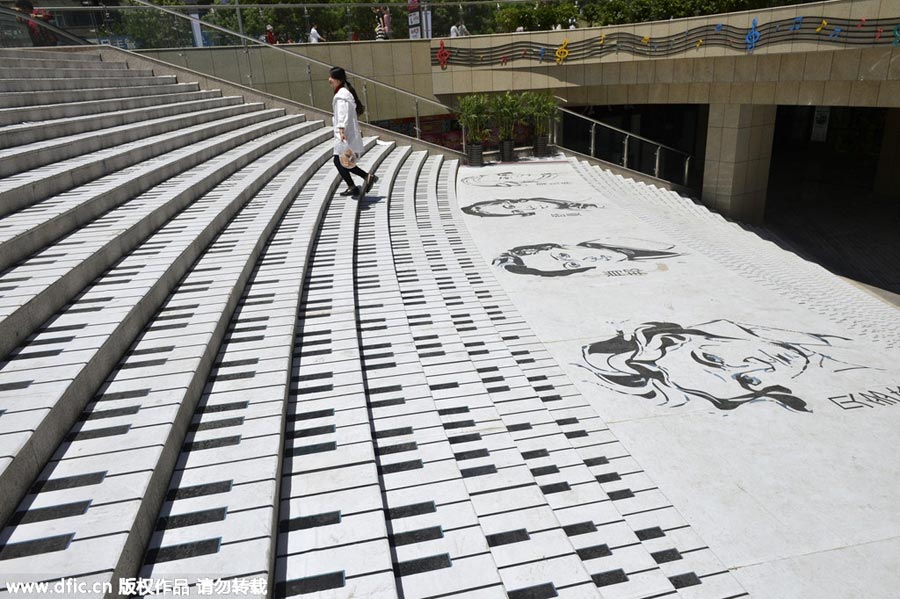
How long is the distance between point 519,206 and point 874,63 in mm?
7134

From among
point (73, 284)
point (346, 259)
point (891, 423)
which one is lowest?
point (891, 423)

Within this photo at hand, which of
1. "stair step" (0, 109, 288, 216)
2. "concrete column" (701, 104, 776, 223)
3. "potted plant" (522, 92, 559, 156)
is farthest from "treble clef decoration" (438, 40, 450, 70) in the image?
"stair step" (0, 109, 288, 216)

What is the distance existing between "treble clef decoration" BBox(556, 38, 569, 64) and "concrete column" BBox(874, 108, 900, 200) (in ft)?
31.7

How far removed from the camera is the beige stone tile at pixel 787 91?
12.4 metres

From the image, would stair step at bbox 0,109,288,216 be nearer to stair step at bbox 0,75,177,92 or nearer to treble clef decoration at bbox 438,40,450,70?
stair step at bbox 0,75,177,92

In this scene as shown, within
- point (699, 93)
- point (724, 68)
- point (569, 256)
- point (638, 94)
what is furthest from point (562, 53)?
point (569, 256)

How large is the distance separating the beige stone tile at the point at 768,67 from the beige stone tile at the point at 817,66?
0.66 m

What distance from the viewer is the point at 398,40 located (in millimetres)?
18297

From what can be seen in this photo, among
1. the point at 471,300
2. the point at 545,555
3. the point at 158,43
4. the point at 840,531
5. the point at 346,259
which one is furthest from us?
the point at 158,43

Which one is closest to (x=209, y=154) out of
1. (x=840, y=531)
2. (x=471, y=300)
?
(x=471, y=300)

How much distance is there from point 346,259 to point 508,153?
383 inches

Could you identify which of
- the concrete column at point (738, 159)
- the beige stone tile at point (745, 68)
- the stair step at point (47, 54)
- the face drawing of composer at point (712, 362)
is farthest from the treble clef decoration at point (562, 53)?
the face drawing of composer at point (712, 362)

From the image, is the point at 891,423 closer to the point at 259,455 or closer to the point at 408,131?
the point at 259,455

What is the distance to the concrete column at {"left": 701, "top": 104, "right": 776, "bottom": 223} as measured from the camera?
1449cm
